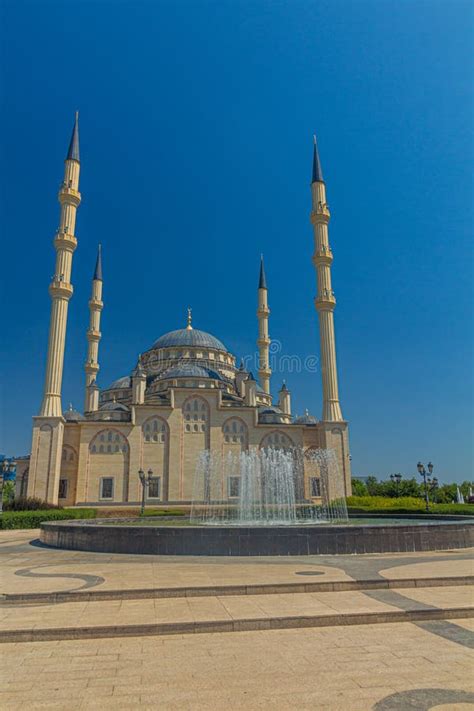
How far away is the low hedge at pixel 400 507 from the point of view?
21.1 meters

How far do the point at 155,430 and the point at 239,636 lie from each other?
2674cm

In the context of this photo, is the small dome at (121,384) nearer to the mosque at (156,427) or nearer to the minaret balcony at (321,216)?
the mosque at (156,427)

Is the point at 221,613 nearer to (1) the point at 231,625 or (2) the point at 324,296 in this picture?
(1) the point at 231,625

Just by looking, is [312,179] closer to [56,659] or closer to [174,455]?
[174,455]

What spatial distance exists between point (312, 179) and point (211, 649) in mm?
34702

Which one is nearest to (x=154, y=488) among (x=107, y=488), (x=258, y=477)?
(x=107, y=488)

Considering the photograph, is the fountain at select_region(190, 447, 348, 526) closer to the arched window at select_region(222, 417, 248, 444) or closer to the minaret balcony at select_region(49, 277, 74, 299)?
the arched window at select_region(222, 417, 248, 444)

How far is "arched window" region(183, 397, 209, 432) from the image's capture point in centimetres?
→ 3236

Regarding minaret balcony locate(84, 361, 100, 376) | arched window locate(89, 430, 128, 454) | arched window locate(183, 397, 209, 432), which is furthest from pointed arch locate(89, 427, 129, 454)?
minaret balcony locate(84, 361, 100, 376)

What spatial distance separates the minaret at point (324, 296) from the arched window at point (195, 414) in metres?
7.66

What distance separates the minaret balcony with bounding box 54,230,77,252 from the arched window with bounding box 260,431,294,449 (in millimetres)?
17523

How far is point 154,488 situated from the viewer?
30.7 m

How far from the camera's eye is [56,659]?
190 inches

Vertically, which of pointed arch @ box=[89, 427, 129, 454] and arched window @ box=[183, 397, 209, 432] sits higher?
arched window @ box=[183, 397, 209, 432]
